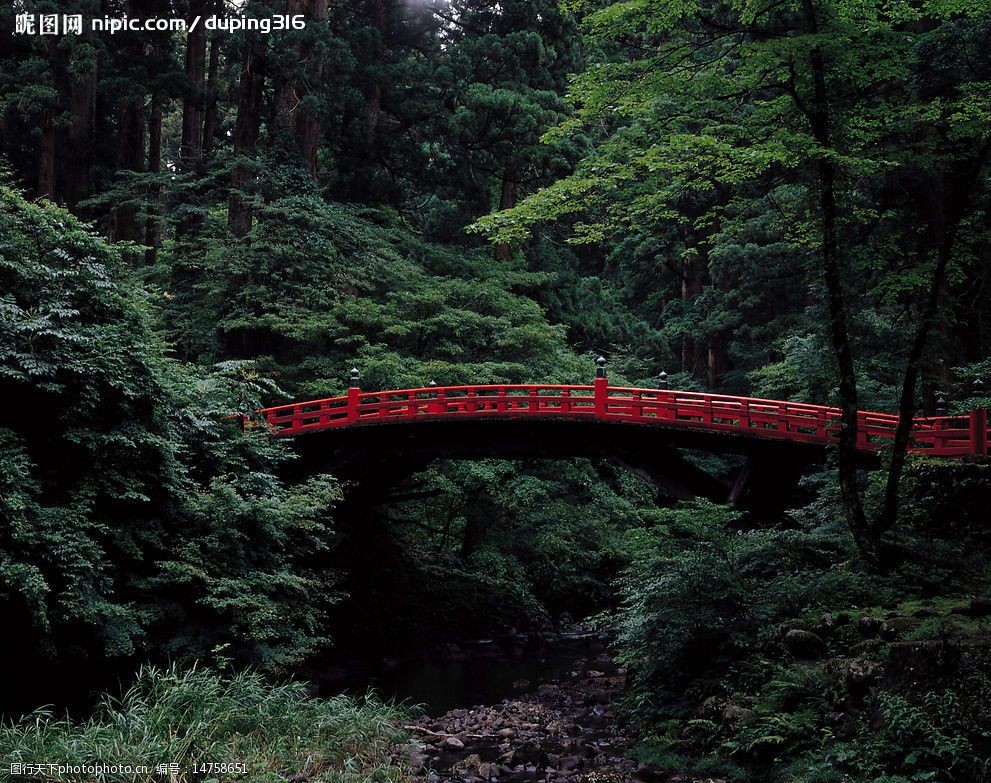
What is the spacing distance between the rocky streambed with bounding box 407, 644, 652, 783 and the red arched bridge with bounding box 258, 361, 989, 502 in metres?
4.24

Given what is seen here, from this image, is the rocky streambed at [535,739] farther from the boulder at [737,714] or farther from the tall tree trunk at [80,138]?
the tall tree trunk at [80,138]

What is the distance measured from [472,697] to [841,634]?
22.8 ft

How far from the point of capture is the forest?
28.9ft

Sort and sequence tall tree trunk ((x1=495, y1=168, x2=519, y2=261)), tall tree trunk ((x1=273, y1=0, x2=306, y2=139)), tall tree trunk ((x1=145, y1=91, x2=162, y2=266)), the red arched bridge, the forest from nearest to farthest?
the forest, the red arched bridge, tall tree trunk ((x1=273, y1=0, x2=306, y2=139)), tall tree trunk ((x1=145, y1=91, x2=162, y2=266)), tall tree trunk ((x1=495, y1=168, x2=519, y2=261))

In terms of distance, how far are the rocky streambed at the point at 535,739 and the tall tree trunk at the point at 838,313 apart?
4.05m

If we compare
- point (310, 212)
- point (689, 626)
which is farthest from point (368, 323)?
point (689, 626)

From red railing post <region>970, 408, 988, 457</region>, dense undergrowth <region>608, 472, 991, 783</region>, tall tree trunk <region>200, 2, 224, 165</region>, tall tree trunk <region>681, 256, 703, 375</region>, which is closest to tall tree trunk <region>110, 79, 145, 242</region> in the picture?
tall tree trunk <region>200, 2, 224, 165</region>

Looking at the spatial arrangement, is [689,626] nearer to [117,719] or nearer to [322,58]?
[117,719]

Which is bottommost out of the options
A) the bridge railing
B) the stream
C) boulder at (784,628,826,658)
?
the stream

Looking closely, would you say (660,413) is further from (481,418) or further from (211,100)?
(211,100)

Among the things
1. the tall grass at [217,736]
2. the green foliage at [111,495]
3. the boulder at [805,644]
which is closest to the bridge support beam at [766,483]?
the boulder at [805,644]

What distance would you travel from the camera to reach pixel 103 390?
32.4ft

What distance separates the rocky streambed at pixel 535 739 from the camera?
941 centimetres

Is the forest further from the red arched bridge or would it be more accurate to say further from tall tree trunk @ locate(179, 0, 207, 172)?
tall tree trunk @ locate(179, 0, 207, 172)
